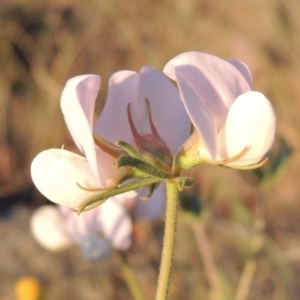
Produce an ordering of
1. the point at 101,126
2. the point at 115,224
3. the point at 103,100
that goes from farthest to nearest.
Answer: the point at 103,100 < the point at 115,224 < the point at 101,126

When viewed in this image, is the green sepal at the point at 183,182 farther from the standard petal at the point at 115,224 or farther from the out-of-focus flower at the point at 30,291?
the out-of-focus flower at the point at 30,291

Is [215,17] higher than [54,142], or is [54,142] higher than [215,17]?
[215,17]

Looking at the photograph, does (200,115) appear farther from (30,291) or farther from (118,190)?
(30,291)

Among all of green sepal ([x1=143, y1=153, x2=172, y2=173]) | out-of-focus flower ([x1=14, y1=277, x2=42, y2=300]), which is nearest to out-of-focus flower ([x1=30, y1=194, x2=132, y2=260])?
out-of-focus flower ([x1=14, y1=277, x2=42, y2=300])

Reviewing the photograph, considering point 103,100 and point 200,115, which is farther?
point 103,100

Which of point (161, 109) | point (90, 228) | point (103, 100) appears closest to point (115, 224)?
point (90, 228)

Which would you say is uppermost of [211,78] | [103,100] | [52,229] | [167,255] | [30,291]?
[211,78]

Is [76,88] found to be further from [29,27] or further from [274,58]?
[29,27]

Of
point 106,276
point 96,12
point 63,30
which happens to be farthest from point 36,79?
point 106,276
